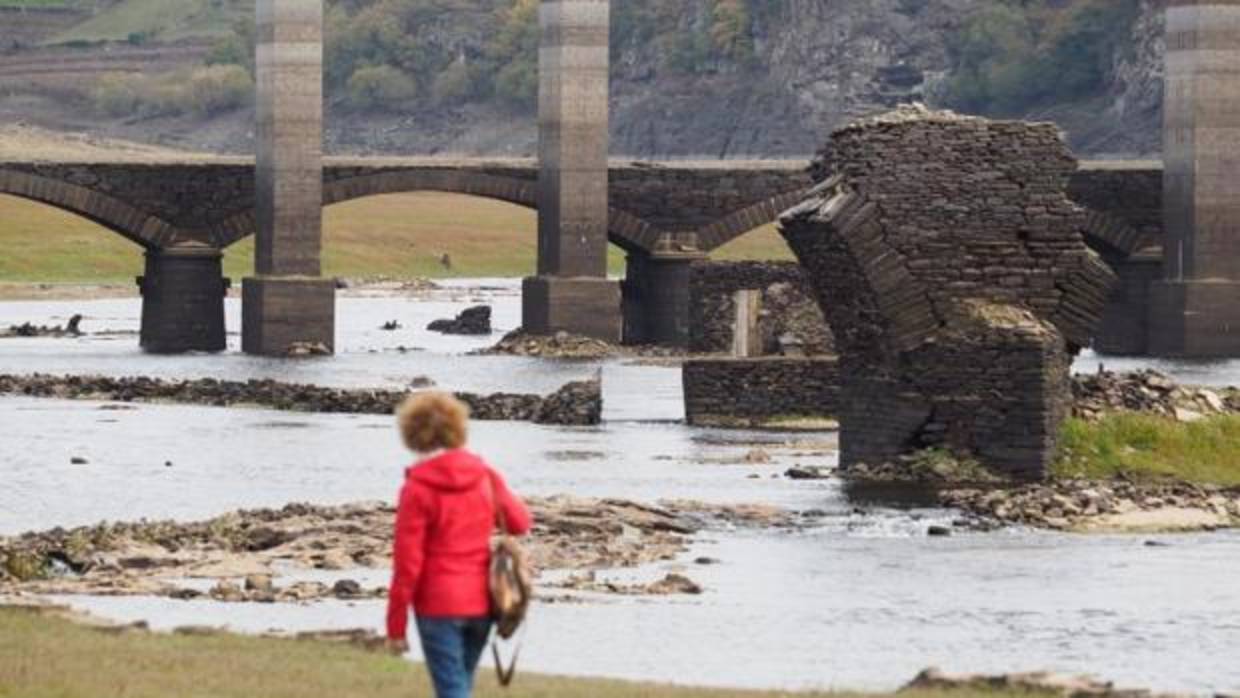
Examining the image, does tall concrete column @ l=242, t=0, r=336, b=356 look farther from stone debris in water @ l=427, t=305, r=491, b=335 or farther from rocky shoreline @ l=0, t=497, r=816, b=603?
rocky shoreline @ l=0, t=497, r=816, b=603

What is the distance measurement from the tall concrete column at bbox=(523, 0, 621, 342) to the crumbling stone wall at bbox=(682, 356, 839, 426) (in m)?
49.6

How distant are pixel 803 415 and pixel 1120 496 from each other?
1941cm

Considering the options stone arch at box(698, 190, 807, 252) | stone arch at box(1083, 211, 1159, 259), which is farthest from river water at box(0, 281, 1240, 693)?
stone arch at box(1083, 211, 1159, 259)

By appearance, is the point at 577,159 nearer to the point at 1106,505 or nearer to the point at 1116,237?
the point at 1116,237

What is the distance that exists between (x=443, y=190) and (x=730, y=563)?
80522mm

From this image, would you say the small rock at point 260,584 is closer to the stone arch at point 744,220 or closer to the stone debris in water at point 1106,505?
the stone debris in water at point 1106,505

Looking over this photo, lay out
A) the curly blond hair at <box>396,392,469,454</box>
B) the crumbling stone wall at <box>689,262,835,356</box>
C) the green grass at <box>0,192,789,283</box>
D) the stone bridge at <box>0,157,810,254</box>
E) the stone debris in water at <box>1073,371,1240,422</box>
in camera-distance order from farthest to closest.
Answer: the green grass at <box>0,192,789,283</box>
the stone bridge at <box>0,157,810,254</box>
the crumbling stone wall at <box>689,262,835,356</box>
the stone debris in water at <box>1073,371,1240,422</box>
the curly blond hair at <box>396,392,469,454</box>

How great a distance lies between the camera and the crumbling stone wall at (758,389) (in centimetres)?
6975

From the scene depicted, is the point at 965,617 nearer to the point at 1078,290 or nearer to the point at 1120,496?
the point at 1120,496

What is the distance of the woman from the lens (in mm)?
23625

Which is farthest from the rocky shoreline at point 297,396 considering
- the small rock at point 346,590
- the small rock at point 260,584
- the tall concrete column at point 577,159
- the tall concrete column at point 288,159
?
the tall concrete column at point 577,159

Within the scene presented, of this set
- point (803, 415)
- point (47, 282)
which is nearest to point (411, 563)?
point (803, 415)

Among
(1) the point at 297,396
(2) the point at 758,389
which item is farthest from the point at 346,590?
(1) the point at 297,396

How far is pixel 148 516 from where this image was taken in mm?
49562
